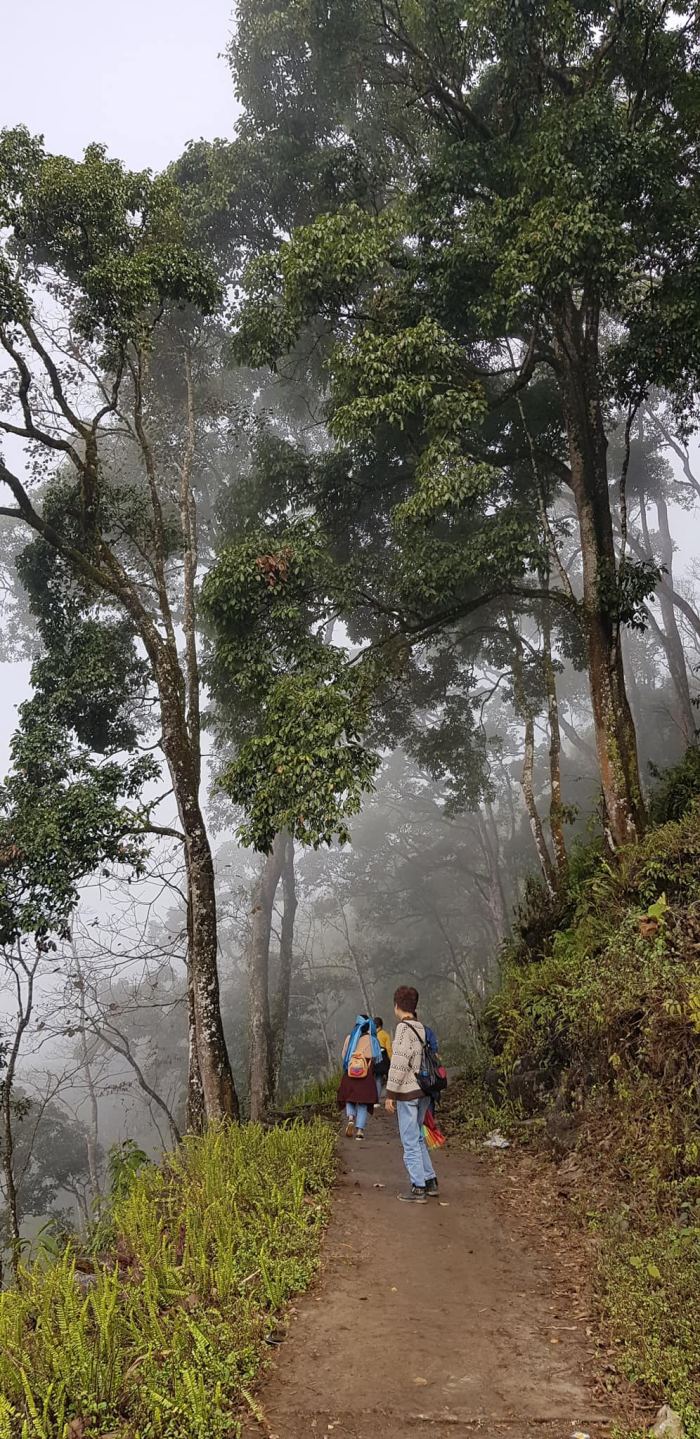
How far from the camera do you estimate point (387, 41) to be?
11867mm

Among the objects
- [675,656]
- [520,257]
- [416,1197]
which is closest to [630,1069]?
[416,1197]

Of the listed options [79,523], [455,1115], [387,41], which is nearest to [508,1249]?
[455,1115]

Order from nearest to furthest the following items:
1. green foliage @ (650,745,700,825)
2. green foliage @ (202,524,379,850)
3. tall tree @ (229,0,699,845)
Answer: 1. green foliage @ (202,524,379,850)
2. tall tree @ (229,0,699,845)
3. green foliage @ (650,745,700,825)

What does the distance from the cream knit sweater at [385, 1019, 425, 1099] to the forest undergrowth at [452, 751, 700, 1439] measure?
1.52 metres

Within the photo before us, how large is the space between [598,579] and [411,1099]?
7.38m

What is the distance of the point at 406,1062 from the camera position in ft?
22.1

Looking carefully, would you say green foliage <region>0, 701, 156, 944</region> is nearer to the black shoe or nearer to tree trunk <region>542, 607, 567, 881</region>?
the black shoe

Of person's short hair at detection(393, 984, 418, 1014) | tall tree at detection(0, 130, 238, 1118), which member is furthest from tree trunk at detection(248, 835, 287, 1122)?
person's short hair at detection(393, 984, 418, 1014)

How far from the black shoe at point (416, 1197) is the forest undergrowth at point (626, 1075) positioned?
128 centimetres

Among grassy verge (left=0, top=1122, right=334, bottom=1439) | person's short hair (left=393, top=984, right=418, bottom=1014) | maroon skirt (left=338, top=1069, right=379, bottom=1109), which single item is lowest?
grassy verge (left=0, top=1122, right=334, bottom=1439)

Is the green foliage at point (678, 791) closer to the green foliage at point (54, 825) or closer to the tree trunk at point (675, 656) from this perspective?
the green foliage at point (54, 825)

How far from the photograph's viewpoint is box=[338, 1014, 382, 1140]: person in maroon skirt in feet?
28.9

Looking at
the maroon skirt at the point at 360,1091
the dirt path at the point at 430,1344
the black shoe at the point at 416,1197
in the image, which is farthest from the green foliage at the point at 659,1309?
the maroon skirt at the point at 360,1091

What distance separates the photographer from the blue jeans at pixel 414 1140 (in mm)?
6617
